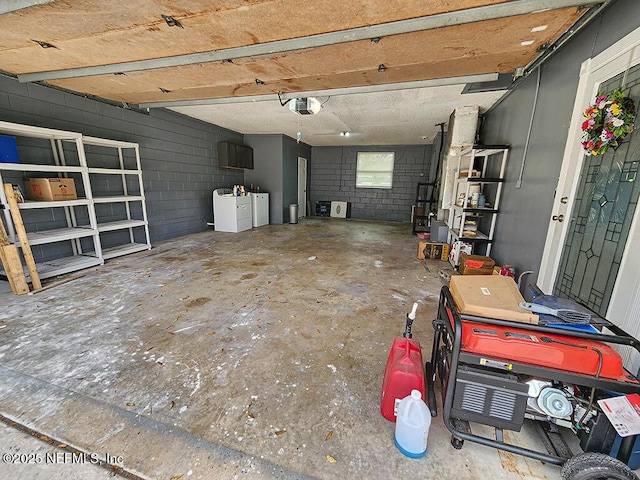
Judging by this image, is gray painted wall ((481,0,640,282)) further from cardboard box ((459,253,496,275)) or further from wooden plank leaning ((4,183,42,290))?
wooden plank leaning ((4,183,42,290))

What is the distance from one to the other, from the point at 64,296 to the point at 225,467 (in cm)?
279

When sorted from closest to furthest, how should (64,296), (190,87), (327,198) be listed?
(64,296) → (190,87) → (327,198)

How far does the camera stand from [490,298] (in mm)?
1294

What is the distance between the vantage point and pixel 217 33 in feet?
6.83

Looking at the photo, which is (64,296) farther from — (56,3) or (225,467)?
(225,467)

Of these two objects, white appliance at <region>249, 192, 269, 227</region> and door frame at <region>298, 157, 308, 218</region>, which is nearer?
white appliance at <region>249, 192, 269, 227</region>

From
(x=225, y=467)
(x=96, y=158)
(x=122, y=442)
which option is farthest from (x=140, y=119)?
(x=225, y=467)

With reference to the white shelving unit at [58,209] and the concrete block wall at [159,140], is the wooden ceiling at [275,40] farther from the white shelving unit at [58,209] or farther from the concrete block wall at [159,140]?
the white shelving unit at [58,209]

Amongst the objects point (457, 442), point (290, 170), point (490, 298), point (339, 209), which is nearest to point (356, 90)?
point (490, 298)

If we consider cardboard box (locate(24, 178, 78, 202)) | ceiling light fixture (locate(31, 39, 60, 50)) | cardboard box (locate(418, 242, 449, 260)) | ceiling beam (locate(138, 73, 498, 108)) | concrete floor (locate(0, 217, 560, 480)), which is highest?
ceiling beam (locate(138, 73, 498, 108))

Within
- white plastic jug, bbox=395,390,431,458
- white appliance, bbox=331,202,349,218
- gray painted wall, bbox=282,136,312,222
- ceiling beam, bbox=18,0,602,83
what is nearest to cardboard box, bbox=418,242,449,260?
ceiling beam, bbox=18,0,602,83

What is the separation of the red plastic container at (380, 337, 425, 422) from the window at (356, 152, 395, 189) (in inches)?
325

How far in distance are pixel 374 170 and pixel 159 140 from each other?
6.52 m

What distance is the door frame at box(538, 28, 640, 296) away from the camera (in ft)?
5.08
